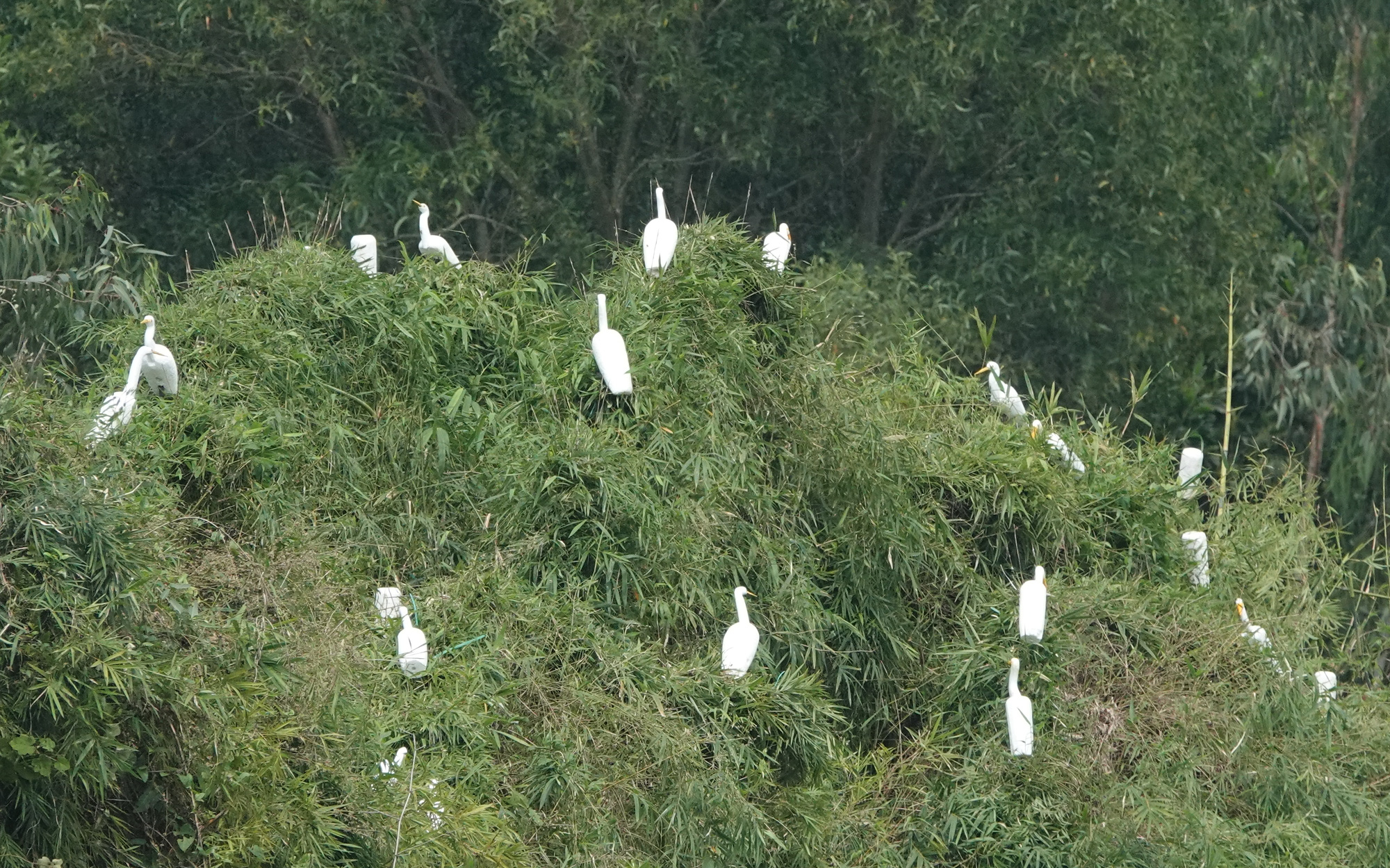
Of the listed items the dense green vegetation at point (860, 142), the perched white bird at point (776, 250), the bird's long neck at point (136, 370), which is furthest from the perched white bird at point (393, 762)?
the dense green vegetation at point (860, 142)

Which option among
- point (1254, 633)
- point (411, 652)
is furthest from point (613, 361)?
point (1254, 633)

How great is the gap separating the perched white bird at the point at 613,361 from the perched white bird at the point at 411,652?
1.15 meters

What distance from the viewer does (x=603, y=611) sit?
553cm

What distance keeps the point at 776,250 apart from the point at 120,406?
7.82ft

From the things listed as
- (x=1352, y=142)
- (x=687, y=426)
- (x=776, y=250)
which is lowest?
(x=1352, y=142)

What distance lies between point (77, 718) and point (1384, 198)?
29.5 ft

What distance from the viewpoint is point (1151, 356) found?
10.3 m

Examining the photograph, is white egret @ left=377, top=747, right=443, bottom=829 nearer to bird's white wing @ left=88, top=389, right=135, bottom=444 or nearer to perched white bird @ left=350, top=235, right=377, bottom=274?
bird's white wing @ left=88, top=389, right=135, bottom=444

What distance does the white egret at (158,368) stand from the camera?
5.27m

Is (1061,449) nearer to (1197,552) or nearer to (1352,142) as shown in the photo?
(1197,552)

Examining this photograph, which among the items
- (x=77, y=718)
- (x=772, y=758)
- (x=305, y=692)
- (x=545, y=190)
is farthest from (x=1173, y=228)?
(x=77, y=718)

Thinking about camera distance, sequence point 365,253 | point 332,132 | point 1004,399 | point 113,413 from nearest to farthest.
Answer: point 113,413 → point 365,253 → point 1004,399 → point 332,132

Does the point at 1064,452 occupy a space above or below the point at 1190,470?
above

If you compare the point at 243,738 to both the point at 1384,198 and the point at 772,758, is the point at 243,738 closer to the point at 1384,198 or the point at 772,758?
the point at 772,758
